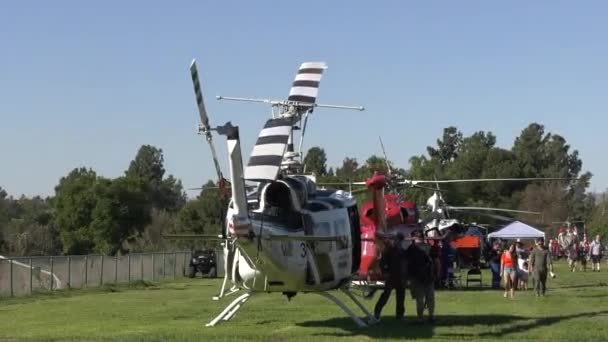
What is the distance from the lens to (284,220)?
1811 cm

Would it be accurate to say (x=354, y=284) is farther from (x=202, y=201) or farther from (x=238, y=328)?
(x=202, y=201)

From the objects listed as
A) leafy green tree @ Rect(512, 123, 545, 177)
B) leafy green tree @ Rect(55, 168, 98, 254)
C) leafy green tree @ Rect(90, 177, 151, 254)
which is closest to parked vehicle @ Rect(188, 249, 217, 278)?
leafy green tree @ Rect(90, 177, 151, 254)

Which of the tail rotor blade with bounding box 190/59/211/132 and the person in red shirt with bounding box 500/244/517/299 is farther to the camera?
the person in red shirt with bounding box 500/244/517/299

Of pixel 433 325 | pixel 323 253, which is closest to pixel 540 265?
pixel 433 325

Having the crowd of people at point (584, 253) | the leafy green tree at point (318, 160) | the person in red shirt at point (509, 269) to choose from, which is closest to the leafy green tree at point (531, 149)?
the leafy green tree at point (318, 160)

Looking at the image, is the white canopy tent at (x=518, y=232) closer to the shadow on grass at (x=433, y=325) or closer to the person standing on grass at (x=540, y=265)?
the person standing on grass at (x=540, y=265)

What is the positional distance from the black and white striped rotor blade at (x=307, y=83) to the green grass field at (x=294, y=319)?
480 cm

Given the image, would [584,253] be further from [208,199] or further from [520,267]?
[208,199]

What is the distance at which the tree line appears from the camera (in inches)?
3007

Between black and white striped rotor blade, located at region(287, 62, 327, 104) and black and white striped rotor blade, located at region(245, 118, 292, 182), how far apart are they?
414cm

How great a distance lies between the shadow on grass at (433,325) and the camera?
18.1 m

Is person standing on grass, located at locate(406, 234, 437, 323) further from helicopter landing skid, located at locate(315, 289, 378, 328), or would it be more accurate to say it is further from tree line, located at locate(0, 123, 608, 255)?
tree line, located at locate(0, 123, 608, 255)

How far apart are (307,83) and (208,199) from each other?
2523 inches

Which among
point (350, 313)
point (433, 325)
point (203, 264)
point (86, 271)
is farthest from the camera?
point (203, 264)
